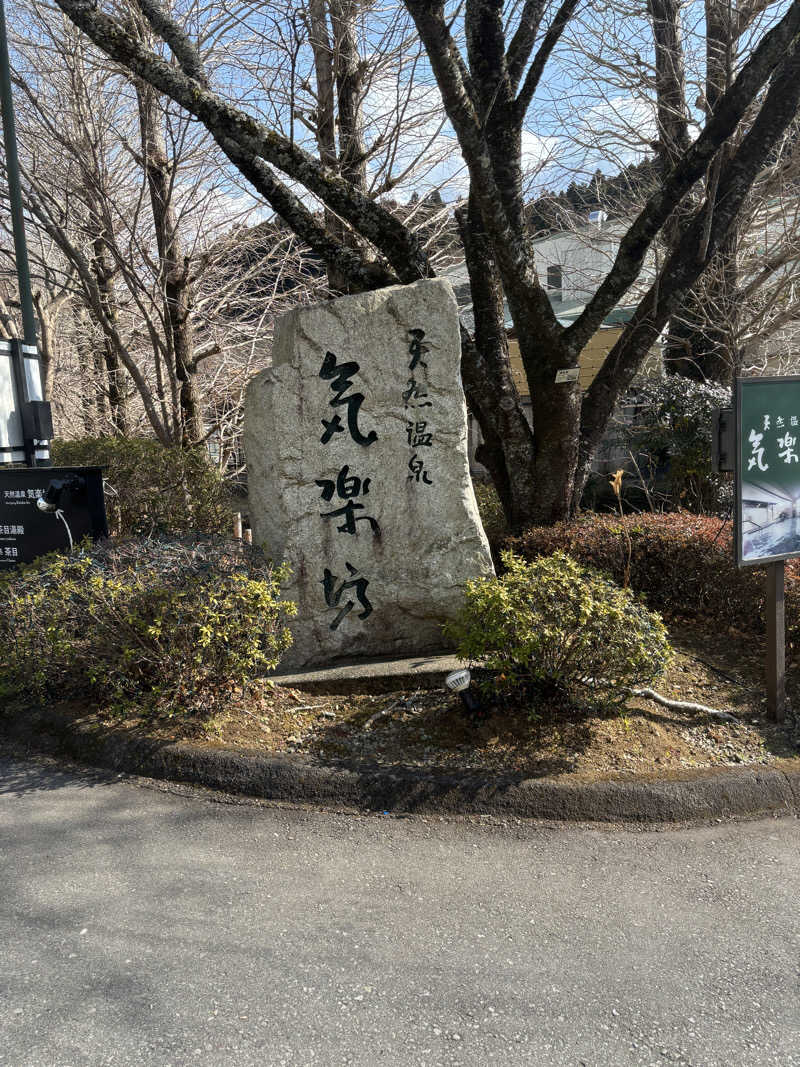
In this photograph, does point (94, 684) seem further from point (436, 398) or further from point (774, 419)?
point (774, 419)

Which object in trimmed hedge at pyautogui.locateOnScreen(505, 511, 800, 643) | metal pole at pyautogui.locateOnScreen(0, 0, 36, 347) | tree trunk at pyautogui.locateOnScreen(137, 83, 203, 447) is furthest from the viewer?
tree trunk at pyautogui.locateOnScreen(137, 83, 203, 447)

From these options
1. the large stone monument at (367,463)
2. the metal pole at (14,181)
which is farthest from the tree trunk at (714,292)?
the metal pole at (14,181)

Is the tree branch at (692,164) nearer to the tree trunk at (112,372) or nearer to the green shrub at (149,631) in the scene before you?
the green shrub at (149,631)

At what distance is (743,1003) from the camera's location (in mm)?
2506

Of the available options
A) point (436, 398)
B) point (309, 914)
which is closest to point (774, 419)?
point (436, 398)

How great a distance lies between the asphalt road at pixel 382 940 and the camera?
→ 2.36 meters

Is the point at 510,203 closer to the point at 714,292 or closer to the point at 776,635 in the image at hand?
the point at 776,635

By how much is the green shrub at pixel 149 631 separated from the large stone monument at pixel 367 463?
52 cm

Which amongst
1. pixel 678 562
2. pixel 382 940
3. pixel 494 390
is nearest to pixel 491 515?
pixel 494 390

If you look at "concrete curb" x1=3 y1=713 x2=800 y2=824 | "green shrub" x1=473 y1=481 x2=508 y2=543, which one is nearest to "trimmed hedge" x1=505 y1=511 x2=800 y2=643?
"green shrub" x1=473 y1=481 x2=508 y2=543

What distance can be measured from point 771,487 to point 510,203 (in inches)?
133

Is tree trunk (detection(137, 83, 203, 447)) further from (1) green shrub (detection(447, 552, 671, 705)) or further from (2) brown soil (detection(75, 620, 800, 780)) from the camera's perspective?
(1) green shrub (detection(447, 552, 671, 705))

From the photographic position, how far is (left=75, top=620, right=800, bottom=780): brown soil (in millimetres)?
3939

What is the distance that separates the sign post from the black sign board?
432 centimetres
